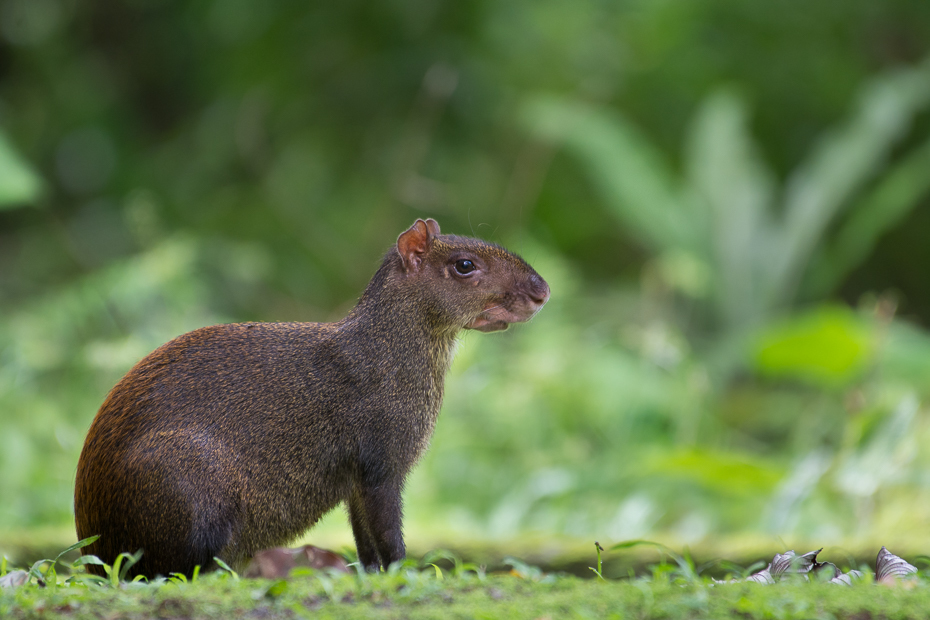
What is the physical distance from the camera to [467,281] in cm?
358

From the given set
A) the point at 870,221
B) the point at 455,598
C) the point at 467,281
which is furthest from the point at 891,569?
the point at 870,221

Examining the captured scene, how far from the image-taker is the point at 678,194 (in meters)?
9.52

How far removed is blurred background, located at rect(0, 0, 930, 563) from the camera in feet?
19.1

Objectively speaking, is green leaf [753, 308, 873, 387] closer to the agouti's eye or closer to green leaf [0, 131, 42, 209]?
the agouti's eye

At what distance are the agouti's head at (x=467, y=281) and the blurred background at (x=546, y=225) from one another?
1.35 metres

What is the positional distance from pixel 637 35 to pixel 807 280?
3412 millimetres

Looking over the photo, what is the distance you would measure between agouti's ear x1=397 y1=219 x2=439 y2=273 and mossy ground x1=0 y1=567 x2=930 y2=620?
1.39 metres

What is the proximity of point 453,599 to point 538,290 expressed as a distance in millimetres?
1553

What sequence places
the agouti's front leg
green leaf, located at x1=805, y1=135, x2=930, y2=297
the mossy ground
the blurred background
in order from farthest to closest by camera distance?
green leaf, located at x1=805, y1=135, x2=930, y2=297 < the blurred background < the agouti's front leg < the mossy ground

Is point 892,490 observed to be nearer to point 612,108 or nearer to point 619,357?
point 619,357

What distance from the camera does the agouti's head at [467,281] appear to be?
3.57m

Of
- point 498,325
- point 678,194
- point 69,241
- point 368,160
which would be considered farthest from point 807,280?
point 69,241

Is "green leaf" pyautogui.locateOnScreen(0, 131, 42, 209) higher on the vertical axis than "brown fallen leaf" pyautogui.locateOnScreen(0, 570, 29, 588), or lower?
higher

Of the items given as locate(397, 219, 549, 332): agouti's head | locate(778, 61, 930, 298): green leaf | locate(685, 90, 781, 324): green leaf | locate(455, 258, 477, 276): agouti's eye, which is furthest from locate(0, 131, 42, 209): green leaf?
locate(778, 61, 930, 298): green leaf
